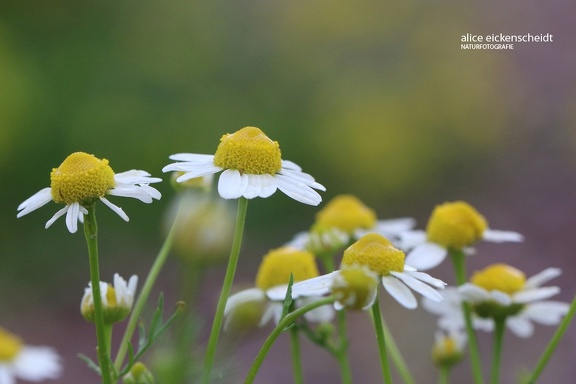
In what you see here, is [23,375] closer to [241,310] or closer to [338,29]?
[241,310]

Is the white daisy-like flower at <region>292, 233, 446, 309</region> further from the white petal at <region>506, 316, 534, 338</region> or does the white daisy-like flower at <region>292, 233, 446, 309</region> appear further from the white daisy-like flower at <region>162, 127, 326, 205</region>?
the white petal at <region>506, 316, 534, 338</region>

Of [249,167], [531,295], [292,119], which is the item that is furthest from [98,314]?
[292,119]

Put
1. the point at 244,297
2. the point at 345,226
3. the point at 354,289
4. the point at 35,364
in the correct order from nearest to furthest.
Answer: the point at 354,289, the point at 244,297, the point at 345,226, the point at 35,364

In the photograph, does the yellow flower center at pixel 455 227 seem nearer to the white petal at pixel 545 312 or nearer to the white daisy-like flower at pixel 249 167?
the white petal at pixel 545 312

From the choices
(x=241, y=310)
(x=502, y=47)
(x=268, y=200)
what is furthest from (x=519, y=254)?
(x=241, y=310)

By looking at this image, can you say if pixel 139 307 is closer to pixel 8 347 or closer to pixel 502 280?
pixel 502 280

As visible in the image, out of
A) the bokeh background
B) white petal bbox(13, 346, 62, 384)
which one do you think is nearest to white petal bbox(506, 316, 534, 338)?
white petal bbox(13, 346, 62, 384)

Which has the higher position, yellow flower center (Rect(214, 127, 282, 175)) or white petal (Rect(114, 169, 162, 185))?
yellow flower center (Rect(214, 127, 282, 175))
